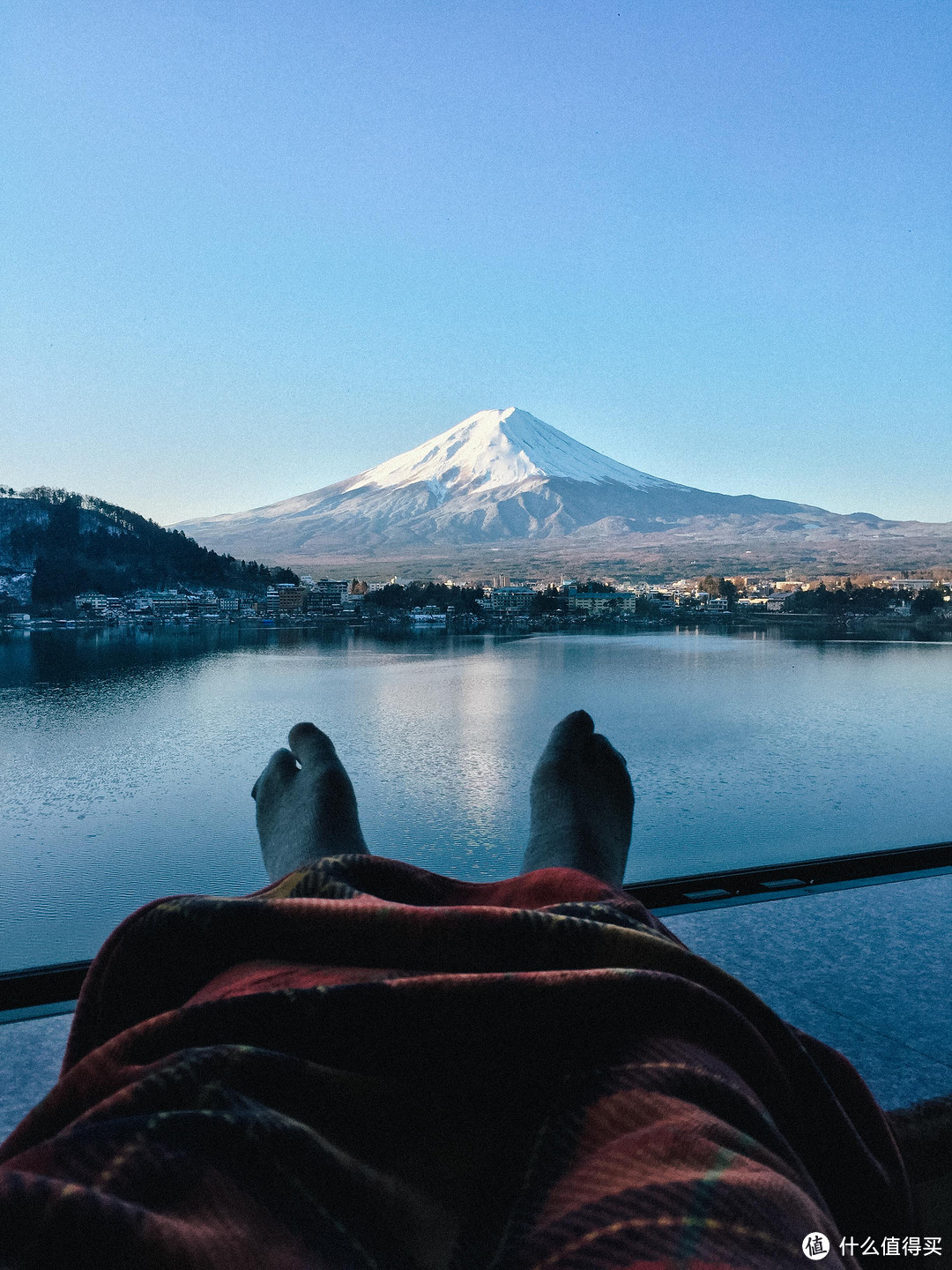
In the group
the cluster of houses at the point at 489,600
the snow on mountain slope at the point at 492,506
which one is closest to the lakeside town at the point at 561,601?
the cluster of houses at the point at 489,600

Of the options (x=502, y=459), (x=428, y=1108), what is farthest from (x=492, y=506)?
(x=428, y=1108)

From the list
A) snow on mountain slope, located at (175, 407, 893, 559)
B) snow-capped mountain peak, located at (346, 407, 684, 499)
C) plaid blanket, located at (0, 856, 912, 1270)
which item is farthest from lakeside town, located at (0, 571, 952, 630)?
snow-capped mountain peak, located at (346, 407, 684, 499)

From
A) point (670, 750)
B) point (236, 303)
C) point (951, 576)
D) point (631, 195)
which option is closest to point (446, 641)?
point (670, 750)

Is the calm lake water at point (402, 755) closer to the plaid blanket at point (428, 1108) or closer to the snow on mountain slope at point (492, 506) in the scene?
the snow on mountain slope at point (492, 506)

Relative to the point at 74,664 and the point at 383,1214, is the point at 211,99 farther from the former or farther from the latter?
the point at 383,1214

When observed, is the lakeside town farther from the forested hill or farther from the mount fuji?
the mount fuji
